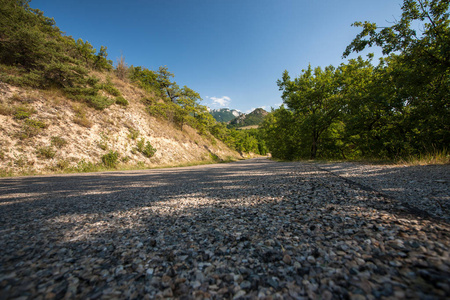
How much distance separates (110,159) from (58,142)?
325cm

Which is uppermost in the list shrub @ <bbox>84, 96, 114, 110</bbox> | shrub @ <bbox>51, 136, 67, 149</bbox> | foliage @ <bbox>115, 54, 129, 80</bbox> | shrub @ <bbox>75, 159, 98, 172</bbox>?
foliage @ <bbox>115, 54, 129, 80</bbox>

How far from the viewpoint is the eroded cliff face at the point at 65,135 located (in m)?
9.61

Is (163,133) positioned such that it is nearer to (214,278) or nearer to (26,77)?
(26,77)

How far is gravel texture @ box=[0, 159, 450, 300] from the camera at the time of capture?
113cm

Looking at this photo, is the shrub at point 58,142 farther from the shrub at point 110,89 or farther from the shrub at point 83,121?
the shrub at point 110,89

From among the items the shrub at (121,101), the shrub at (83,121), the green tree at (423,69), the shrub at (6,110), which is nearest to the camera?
the green tree at (423,69)

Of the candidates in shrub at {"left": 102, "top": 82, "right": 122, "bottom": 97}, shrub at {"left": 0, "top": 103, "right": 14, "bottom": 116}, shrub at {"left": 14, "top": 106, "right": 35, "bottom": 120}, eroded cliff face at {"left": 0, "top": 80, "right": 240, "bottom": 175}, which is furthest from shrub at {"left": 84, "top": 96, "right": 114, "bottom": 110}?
shrub at {"left": 0, "top": 103, "right": 14, "bottom": 116}

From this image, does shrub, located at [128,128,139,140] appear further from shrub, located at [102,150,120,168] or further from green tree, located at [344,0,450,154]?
green tree, located at [344,0,450,154]

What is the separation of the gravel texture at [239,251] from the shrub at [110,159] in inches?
442

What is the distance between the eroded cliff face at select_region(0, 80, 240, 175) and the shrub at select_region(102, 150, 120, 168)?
275 millimetres

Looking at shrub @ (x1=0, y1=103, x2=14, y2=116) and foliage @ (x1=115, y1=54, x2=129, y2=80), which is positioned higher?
foliage @ (x1=115, y1=54, x2=129, y2=80)

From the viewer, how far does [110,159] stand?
1287 centimetres

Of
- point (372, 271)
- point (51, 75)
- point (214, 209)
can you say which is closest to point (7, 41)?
point (51, 75)

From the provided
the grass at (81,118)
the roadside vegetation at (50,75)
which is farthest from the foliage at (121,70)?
the grass at (81,118)
